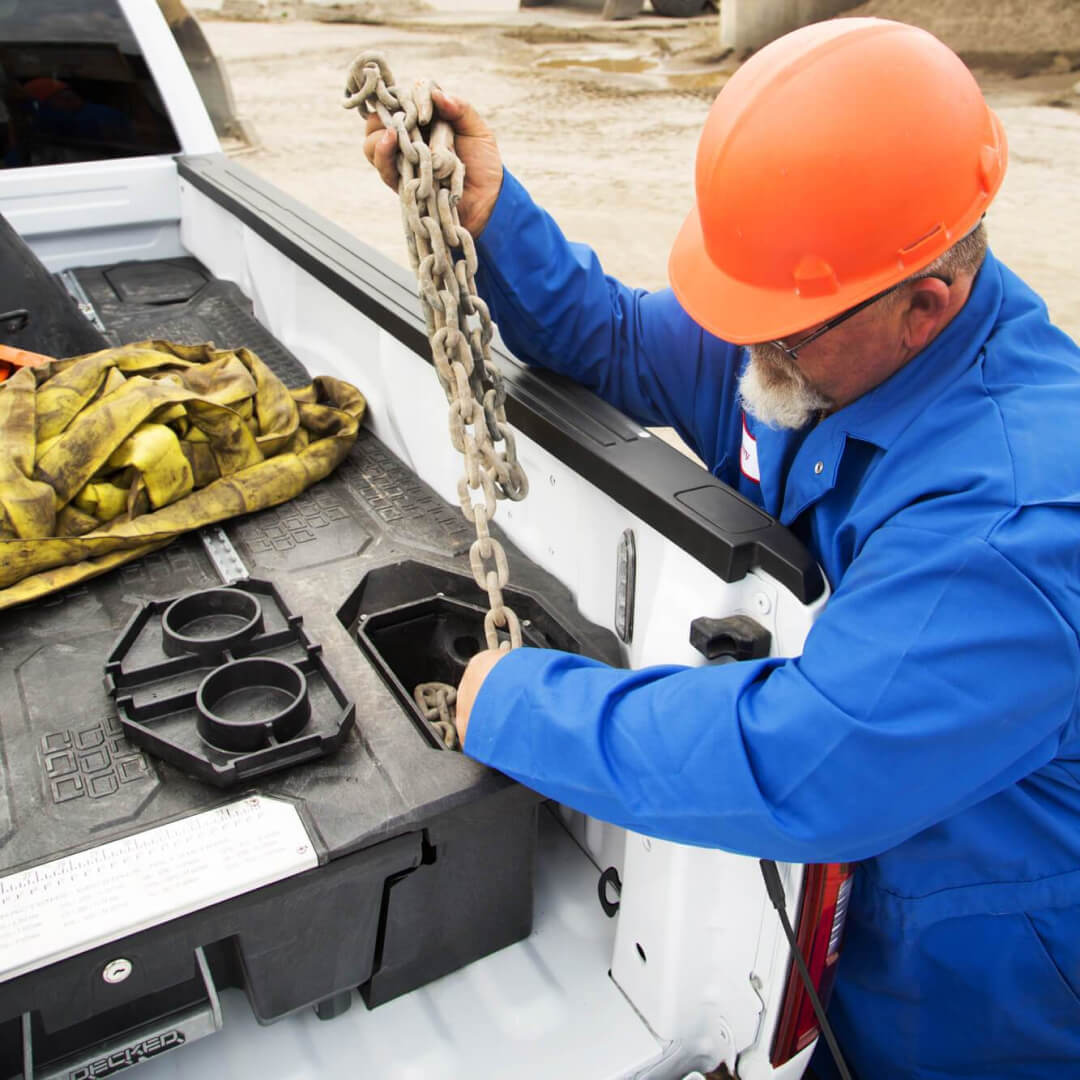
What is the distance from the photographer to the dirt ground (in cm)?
845

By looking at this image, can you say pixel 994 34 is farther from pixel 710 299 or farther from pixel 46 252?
pixel 710 299

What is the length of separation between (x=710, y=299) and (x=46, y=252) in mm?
2844

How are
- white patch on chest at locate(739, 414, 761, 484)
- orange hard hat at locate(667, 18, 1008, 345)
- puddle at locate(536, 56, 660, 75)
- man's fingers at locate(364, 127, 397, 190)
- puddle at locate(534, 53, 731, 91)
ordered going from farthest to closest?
puddle at locate(536, 56, 660, 75)
puddle at locate(534, 53, 731, 91)
white patch on chest at locate(739, 414, 761, 484)
man's fingers at locate(364, 127, 397, 190)
orange hard hat at locate(667, 18, 1008, 345)

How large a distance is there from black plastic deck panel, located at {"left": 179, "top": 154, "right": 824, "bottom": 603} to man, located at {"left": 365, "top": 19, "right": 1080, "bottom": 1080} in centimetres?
12

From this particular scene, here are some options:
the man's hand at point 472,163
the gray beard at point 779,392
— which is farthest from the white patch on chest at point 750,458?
the man's hand at point 472,163

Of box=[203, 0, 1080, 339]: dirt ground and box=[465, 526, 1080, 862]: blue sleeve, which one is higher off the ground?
box=[465, 526, 1080, 862]: blue sleeve

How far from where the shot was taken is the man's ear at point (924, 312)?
4.38 ft

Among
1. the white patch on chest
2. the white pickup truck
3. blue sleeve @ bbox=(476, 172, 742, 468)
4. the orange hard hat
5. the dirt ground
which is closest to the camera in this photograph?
the orange hard hat

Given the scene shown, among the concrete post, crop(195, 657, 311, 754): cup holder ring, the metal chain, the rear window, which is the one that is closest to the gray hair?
the metal chain

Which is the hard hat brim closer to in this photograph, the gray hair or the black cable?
the gray hair

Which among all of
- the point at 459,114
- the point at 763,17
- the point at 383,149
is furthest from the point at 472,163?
the point at 763,17

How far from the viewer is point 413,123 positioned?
1541 millimetres

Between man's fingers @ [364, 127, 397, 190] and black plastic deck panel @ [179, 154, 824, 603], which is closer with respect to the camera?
black plastic deck panel @ [179, 154, 824, 603]

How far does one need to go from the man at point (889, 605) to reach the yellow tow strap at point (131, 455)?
847 mm
